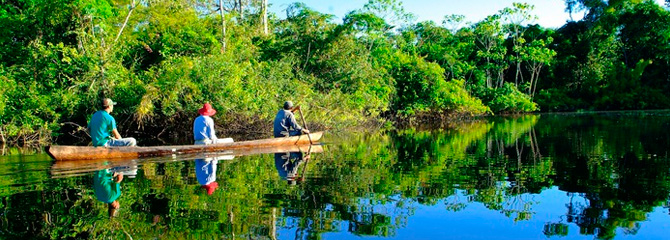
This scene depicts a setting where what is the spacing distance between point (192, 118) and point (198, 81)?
1.65 m

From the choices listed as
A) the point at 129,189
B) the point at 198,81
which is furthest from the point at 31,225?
the point at 198,81

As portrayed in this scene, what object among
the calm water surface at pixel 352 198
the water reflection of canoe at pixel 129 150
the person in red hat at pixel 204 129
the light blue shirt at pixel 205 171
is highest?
the person in red hat at pixel 204 129

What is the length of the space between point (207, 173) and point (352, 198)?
3.07m

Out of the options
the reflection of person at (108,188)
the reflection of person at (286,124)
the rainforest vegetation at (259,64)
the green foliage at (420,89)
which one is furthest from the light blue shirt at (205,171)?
the green foliage at (420,89)

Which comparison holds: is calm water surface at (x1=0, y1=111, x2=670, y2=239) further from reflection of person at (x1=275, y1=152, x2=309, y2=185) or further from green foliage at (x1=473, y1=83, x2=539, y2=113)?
green foliage at (x1=473, y1=83, x2=539, y2=113)

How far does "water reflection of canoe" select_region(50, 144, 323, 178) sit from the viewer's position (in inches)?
360

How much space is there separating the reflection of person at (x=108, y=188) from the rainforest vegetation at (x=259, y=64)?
7.75 m

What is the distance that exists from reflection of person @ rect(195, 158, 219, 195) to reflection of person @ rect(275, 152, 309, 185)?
3.27 feet

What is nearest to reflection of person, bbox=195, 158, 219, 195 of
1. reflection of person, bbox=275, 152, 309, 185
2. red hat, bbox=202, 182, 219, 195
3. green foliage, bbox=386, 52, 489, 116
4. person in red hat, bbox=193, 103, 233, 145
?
red hat, bbox=202, 182, 219, 195

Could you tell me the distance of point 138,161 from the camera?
10.5 metres

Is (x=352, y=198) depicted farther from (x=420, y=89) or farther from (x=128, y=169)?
(x=420, y=89)

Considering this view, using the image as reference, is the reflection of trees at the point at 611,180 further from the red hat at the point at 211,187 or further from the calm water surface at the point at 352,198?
the red hat at the point at 211,187

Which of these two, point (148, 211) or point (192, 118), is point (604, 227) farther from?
point (192, 118)

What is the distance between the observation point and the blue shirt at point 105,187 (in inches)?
259
